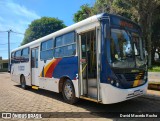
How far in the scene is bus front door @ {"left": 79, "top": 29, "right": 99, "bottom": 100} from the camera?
27.4ft

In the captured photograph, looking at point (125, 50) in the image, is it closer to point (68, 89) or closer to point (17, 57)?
point (68, 89)

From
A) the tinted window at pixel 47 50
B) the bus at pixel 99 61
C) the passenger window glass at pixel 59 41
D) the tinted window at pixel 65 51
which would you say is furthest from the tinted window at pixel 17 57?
the passenger window glass at pixel 59 41

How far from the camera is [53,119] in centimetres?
735

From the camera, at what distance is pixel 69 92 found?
30.8ft

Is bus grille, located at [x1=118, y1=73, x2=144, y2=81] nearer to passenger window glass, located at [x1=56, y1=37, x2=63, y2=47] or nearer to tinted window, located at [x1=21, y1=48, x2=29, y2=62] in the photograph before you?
passenger window glass, located at [x1=56, y1=37, x2=63, y2=47]

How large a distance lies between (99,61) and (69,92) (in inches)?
95.7

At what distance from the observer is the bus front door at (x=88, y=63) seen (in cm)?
836

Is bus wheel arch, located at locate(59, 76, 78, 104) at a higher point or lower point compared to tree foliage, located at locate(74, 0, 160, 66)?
lower

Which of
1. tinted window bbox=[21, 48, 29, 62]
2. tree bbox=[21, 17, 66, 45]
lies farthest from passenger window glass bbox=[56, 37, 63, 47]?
tree bbox=[21, 17, 66, 45]

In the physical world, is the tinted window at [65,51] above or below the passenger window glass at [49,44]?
below

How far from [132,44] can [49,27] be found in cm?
4970

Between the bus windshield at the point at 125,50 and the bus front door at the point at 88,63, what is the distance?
87 cm

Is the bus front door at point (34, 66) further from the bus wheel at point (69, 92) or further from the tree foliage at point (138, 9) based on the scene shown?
the tree foliage at point (138, 9)

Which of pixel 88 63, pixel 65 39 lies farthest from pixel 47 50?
pixel 88 63
